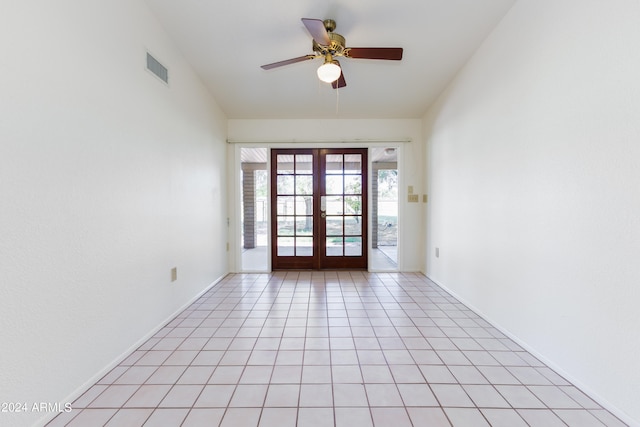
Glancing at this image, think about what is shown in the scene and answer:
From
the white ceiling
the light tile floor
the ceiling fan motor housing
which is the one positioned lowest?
the light tile floor

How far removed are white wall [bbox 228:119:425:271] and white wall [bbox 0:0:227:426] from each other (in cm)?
157

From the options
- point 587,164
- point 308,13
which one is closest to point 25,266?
point 308,13

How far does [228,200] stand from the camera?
4.24m

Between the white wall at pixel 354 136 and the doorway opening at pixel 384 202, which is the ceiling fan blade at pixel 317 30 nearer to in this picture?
→ the white wall at pixel 354 136

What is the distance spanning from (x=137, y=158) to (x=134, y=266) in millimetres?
810

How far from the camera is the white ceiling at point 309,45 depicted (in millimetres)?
2312

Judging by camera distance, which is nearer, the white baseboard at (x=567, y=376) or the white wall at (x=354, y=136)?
the white baseboard at (x=567, y=376)

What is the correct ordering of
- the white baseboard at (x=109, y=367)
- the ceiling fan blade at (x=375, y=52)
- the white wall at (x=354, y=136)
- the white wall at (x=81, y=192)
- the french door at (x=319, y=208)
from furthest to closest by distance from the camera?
the french door at (x=319, y=208)
the white wall at (x=354, y=136)
the ceiling fan blade at (x=375, y=52)
the white baseboard at (x=109, y=367)
the white wall at (x=81, y=192)

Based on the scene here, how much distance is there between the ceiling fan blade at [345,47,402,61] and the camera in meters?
2.26

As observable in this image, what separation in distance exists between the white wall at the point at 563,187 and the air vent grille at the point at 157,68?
2910mm

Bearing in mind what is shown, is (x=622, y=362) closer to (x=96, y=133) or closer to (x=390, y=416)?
(x=390, y=416)

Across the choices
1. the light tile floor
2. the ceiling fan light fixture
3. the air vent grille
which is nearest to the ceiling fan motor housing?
the ceiling fan light fixture

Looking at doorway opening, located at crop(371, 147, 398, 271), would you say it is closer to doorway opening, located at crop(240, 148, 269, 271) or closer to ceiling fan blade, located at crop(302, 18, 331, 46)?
doorway opening, located at crop(240, 148, 269, 271)

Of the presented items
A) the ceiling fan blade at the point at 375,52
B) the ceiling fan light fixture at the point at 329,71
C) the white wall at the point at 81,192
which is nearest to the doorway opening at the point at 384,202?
the ceiling fan blade at the point at 375,52
